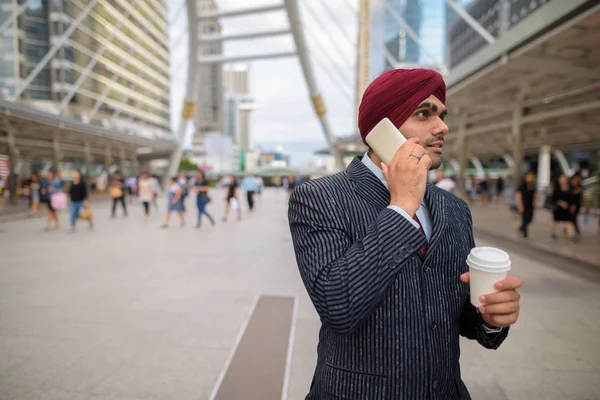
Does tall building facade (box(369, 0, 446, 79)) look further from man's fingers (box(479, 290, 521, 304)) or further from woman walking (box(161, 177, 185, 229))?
man's fingers (box(479, 290, 521, 304))

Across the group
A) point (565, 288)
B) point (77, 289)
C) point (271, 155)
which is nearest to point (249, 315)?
point (77, 289)

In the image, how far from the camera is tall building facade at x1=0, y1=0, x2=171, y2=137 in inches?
1601

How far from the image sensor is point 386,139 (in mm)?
995

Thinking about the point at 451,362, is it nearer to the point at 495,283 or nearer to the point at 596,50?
the point at 495,283

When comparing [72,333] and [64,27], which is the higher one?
[64,27]

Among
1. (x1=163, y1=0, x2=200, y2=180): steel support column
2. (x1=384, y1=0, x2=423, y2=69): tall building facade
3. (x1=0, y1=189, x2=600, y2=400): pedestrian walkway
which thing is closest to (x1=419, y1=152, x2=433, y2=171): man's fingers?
(x1=0, y1=189, x2=600, y2=400): pedestrian walkway

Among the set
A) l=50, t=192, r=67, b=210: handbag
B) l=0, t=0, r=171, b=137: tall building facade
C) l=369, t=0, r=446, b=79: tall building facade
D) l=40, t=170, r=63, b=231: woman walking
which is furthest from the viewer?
l=369, t=0, r=446, b=79: tall building facade

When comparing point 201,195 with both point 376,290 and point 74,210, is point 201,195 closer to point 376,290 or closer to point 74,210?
point 74,210

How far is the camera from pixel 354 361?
1.03 m

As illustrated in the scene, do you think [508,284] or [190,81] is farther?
[190,81]

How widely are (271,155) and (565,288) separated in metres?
171

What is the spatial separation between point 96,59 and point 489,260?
27.2 m

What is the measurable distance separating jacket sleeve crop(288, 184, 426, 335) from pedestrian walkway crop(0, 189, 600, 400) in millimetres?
1849

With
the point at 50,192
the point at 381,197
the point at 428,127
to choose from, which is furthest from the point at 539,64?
the point at 50,192
